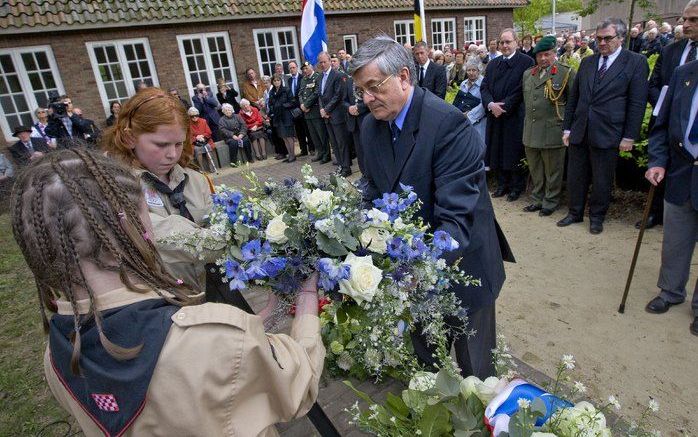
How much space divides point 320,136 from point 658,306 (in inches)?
314

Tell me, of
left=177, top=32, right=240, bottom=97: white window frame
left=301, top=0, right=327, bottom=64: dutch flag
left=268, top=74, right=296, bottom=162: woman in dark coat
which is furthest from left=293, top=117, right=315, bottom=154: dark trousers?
left=177, top=32, right=240, bottom=97: white window frame

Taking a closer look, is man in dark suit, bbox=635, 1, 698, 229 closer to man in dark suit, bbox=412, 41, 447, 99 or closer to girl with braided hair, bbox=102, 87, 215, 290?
man in dark suit, bbox=412, 41, 447, 99

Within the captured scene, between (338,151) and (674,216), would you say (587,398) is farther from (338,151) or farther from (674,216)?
(338,151)

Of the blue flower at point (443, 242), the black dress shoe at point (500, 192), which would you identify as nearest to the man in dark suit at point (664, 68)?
the black dress shoe at point (500, 192)

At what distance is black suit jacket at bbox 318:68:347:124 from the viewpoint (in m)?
9.11

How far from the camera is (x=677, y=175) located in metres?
3.29

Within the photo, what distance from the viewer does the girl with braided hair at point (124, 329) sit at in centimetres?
100

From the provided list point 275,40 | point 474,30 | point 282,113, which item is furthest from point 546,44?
point 474,30

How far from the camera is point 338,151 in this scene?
9.66 meters

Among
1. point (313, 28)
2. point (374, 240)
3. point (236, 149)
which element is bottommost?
point (236, 149)

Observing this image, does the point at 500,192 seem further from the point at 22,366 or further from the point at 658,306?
the point at 22,366

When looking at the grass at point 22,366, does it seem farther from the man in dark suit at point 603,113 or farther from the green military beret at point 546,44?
the green military beret at point 546,44

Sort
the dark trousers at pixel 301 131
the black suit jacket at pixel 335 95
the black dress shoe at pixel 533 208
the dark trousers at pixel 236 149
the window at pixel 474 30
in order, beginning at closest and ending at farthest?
1. the black dress shoe at pixel 533 208
2. the black suit jacket at pixel 335 95
3. the dark trousers at pixel 301 131
4. the dark trousers at pixel 236 149
5. the window at pixel 474 30

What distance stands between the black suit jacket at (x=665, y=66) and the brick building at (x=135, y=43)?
12520mm
